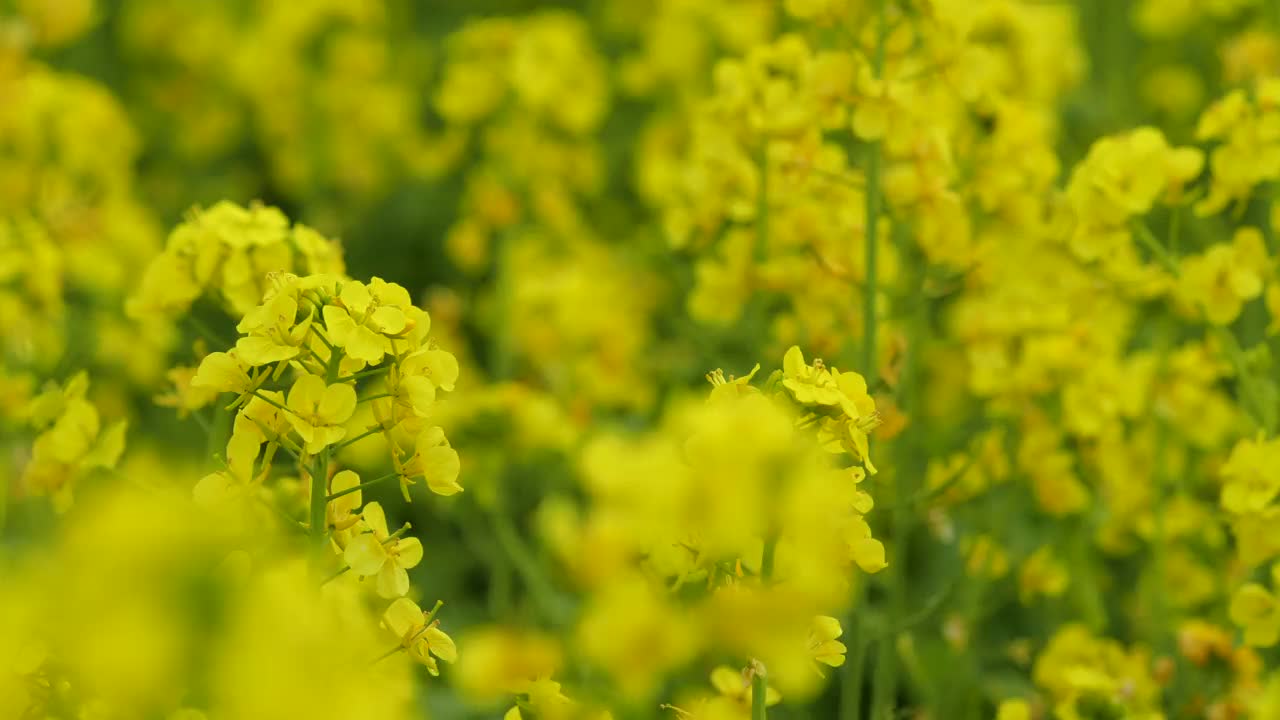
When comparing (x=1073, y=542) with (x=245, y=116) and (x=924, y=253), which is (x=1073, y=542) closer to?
(x=924, y=253)

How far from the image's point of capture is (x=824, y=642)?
68.7 inches

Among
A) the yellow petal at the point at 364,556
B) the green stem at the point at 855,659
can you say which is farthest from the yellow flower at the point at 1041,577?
the yellow petal at the point at 364,556

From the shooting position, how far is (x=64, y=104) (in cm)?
435

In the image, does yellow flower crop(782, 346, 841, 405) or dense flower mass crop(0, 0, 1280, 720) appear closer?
dense flower mass crop(0, 0, 1280, 720)

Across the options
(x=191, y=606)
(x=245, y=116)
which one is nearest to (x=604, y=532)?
(x=191, y=606)

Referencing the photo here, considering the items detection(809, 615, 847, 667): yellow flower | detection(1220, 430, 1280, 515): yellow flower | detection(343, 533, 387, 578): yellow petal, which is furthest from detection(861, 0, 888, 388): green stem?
detection(343, 533, 387, 578): yellow petal

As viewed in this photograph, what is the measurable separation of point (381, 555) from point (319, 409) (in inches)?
7.2

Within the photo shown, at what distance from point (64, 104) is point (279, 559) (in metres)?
3.13

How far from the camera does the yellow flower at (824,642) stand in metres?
1.73

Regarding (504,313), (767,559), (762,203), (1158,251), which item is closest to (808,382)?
(767,559)

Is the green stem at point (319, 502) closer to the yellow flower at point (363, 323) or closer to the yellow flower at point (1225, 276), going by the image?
the yellow flower at point (363, 323)

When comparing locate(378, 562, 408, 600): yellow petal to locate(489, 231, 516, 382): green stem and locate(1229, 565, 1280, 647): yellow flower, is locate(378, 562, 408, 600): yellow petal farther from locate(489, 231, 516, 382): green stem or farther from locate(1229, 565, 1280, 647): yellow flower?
locate(489, 231, 516, 382): green stem

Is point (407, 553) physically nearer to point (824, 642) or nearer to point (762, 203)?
point (824, 642)

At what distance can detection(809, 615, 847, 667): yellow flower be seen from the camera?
1733 mm
